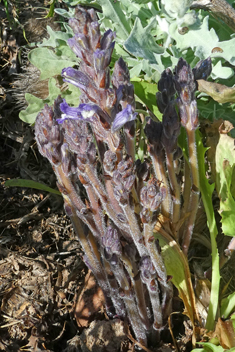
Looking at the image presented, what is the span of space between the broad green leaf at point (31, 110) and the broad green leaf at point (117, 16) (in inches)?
28.5

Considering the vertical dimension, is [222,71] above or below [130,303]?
above

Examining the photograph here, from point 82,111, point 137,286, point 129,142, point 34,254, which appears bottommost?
point 34,254

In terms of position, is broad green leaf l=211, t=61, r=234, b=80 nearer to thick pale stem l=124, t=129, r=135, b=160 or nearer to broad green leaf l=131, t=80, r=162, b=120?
broad green leaf l=131, t=80, r=162, b=120

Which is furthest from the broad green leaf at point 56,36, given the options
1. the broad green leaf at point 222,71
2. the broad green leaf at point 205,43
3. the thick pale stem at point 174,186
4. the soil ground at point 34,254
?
the thick pale stem at point 174,186

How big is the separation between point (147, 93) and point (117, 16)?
641 millimetres

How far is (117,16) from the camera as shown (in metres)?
2.46

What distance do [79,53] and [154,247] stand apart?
2.55 ft

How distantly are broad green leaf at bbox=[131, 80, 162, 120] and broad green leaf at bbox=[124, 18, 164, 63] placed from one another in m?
0.19

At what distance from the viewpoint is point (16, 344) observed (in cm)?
199

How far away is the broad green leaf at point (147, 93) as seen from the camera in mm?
2178

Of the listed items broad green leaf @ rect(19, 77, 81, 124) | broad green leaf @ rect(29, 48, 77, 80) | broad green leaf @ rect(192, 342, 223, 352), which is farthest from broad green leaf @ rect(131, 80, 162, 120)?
broad green leaf @ rect(192, 342, 223, 352)

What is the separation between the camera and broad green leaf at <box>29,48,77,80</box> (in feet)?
8.84

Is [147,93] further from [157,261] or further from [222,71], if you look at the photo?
[157,261]

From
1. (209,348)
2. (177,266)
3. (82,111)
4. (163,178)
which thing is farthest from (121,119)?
(209,348)
